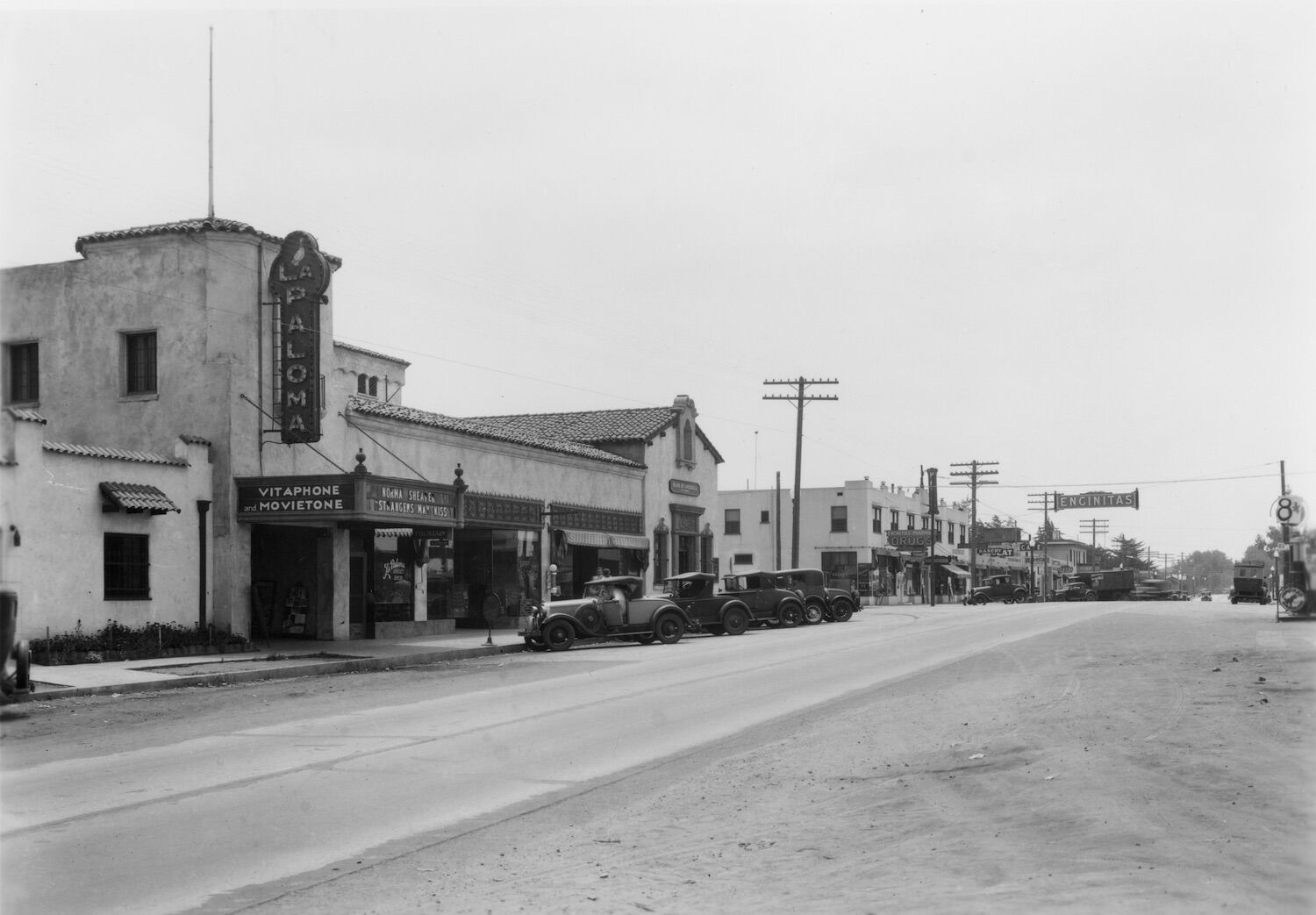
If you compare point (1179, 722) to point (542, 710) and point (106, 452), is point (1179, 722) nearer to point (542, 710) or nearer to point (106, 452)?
point (542, 710)

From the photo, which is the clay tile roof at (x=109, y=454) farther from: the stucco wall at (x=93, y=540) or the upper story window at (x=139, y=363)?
the upper story window at (x=139, y=363)

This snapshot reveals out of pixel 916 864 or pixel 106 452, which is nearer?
pixel 916 864

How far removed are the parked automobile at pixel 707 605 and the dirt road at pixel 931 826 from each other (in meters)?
21.4

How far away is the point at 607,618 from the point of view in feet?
96.4

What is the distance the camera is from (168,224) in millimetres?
26344

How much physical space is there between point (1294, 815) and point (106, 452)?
20742 mm

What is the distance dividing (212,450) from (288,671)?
615 cm

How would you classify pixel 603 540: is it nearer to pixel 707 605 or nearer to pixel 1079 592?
pixel 707 605

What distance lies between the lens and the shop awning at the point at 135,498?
74.2ft

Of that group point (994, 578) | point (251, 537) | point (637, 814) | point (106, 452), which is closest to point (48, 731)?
point (637, 814)

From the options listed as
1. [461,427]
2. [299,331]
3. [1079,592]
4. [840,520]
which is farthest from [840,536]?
[299,331]

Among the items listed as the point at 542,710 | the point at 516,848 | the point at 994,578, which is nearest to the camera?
the point at 516,848

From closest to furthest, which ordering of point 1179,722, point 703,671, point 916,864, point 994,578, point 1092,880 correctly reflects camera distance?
point 1092,880
point 916,864
point 1179,722
point 703,671
point 994,578

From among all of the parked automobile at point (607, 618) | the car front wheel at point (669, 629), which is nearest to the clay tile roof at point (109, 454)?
the parked automobile at point (607, 618)
